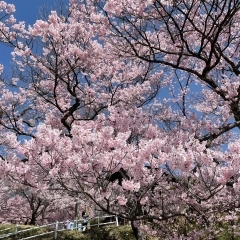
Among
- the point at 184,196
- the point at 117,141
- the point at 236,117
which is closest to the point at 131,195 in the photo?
the point at 184,196

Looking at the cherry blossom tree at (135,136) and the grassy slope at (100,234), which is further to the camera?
the grassy slope at (100,234)

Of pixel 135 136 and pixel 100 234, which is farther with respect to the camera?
pixel 100 234

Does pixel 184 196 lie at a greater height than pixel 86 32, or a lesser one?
lesser

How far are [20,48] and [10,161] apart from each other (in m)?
6.81

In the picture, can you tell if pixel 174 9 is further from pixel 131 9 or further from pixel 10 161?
pixel 10 161

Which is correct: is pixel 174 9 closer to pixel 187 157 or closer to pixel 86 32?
pixel 187 157

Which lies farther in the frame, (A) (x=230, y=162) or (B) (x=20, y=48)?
(B) (x=20, y=48)

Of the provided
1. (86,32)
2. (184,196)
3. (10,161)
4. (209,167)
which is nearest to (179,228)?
(184,196)

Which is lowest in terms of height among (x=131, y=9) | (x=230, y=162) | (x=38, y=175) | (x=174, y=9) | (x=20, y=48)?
(x=230, y=162)

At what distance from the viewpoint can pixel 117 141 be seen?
5.61m

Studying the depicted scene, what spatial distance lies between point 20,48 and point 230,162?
8725 mm

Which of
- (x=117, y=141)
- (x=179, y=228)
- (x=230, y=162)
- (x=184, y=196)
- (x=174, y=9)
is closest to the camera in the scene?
(x=230, y=162)

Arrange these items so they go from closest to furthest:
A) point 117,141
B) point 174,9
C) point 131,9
→ point 117,141, point 174,9, point 131,9

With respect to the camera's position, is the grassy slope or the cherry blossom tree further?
the grassy slope
